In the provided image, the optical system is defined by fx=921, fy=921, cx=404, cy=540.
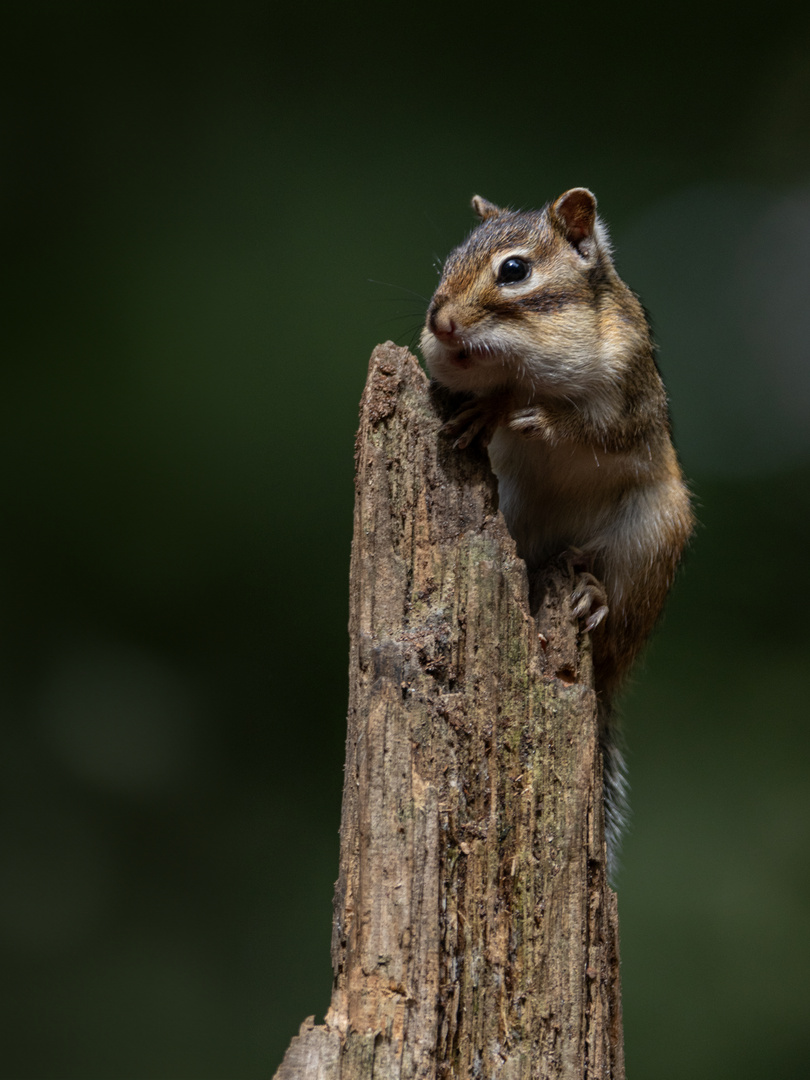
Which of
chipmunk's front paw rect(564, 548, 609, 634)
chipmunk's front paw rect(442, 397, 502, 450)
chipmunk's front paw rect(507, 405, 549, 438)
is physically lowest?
chipmunk's front paw rect(564, 548, 609, 634)

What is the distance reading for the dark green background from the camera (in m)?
3.25

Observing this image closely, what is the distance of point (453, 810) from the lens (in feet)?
4.75

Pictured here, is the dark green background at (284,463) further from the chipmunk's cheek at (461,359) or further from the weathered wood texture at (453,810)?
the weathered wood texture at (453,810)

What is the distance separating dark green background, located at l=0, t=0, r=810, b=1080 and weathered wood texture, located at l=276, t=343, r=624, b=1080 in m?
1.69

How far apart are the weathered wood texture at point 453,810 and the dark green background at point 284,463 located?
169 centimetres

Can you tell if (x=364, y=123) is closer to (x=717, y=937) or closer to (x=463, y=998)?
(x=463, y=998)

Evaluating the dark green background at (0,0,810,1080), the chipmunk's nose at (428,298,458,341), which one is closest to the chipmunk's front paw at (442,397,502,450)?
the chipmunk's nose at (428,298,458,341)

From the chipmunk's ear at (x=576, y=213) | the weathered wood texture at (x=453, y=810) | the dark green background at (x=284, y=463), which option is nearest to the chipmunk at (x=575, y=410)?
the chipmunk's ear at (x=576, y=213)

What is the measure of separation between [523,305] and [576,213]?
0.29 m

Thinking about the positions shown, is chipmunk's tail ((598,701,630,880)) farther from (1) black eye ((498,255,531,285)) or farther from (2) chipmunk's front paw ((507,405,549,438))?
(1) black eye ((498,255,531,285))

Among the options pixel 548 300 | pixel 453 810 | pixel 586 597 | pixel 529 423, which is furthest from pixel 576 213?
pixel 453 810

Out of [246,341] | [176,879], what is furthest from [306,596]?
[176,879]

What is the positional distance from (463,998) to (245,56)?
10.3 ft

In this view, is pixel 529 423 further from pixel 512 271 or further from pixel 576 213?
pixel 576 213
